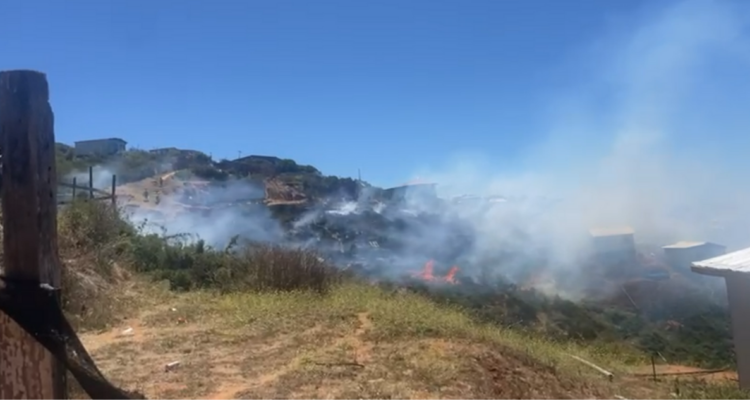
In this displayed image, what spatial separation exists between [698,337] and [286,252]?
39.9ft

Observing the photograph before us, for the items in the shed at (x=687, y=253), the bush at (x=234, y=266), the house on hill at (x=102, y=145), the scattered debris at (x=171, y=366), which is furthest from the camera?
the house on hill at (x=102, y=145)

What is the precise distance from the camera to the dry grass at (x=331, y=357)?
576cm

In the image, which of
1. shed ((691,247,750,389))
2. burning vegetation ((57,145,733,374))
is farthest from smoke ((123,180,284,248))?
shed ((691,247,750,389))

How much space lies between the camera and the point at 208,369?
6.46 m

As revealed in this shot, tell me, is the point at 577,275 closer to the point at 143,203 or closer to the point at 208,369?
the point at 143,203

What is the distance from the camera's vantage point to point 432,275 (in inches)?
935

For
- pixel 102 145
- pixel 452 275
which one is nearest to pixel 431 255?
pixel 452 275

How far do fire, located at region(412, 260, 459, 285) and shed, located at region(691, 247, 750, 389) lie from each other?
552 inches

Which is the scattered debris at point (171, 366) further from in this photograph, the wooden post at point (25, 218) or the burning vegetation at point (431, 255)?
the burning vegetation at point (431, 255)

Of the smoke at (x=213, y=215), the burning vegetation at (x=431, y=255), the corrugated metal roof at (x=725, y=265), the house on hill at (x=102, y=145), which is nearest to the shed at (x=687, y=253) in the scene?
the burning vegetation at (x=431, y=255)

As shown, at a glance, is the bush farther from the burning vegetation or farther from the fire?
the fire

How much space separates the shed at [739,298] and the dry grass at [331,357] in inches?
22.8

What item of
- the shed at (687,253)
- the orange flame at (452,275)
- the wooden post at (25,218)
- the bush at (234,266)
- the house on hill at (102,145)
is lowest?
the orange flame at (452,275)

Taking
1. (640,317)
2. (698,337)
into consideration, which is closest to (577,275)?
(640,317)
